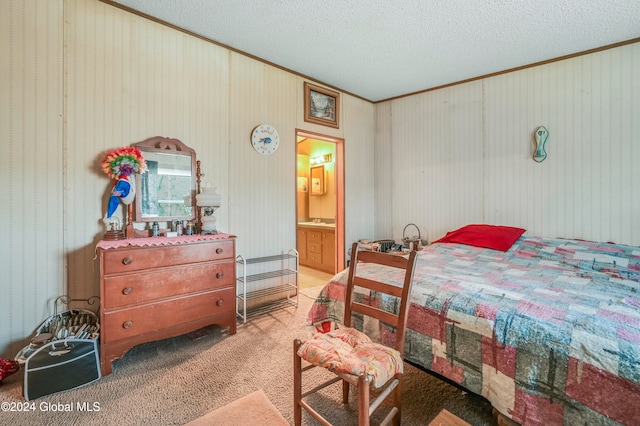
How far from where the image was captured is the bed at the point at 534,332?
1.21 meters

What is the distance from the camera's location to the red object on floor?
194 centimetres

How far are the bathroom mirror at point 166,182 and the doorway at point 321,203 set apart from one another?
5.23 ft

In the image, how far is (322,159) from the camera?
222 inches

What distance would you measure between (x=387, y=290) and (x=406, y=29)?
8.12ft

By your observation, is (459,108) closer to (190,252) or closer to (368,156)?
(368,156)

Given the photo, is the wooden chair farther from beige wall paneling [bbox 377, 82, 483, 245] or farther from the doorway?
beige wall paneling [bbox 377, 82, 483, 245]

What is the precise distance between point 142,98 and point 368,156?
3.25 metres

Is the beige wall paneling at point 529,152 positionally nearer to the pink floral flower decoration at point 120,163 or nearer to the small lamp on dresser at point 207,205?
the small lamp on dresser at point 207,205

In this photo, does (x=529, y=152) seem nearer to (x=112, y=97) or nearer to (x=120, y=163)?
(x=120, y=163)

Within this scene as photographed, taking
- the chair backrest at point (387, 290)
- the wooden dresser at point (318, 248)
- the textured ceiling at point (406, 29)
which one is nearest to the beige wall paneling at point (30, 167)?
the textured ceiling at point (406, 29)

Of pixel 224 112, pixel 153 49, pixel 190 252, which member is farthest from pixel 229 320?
pixel 153 49

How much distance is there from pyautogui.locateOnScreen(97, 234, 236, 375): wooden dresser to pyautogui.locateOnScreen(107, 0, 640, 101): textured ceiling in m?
2.02

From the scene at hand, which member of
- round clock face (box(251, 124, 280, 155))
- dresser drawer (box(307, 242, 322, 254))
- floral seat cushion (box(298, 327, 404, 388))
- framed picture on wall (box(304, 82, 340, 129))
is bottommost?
floral seat cushion (box(298, 327, 404, 388))

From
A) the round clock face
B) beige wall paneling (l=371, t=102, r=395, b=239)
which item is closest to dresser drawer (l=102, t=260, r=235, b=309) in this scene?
the round clock face
